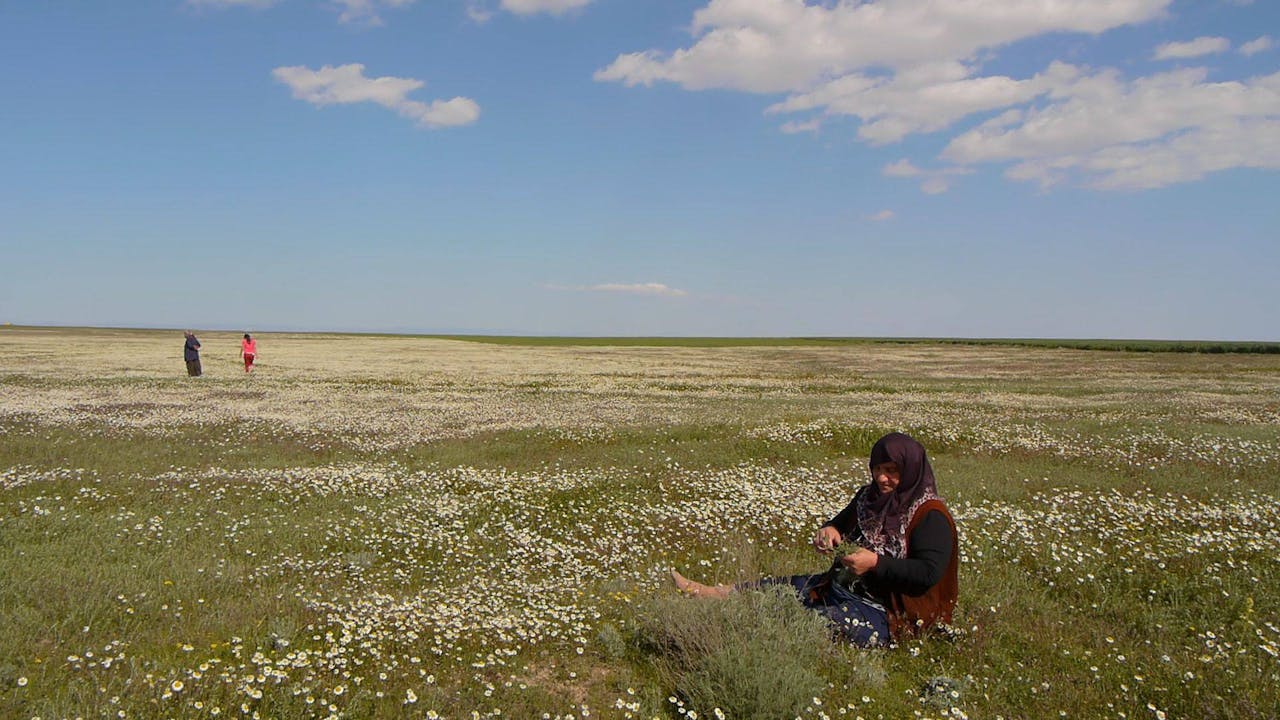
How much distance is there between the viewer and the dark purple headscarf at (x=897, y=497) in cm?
684

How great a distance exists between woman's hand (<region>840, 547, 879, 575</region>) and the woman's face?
0.67m

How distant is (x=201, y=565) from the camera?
31.5 feet

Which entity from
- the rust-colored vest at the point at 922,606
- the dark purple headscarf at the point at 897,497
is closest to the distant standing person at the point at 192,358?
the dark purple headscarf at the point at 897,497

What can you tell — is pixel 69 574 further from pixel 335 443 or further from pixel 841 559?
pixel 335 443

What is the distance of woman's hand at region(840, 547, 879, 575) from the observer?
6609mm

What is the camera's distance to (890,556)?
7.05m

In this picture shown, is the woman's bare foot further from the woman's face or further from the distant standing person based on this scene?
the distant standing person

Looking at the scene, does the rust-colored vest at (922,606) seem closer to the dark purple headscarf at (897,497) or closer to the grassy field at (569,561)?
the grassy field at (569,561)

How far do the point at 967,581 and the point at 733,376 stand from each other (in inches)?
1753

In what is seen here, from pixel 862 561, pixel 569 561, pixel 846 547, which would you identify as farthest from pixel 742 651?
pixel 569 561

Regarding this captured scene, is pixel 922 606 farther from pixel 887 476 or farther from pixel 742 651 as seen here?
pixel 742 651

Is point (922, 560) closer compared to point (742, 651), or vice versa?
point (742, 651)

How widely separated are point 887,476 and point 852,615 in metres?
1.49

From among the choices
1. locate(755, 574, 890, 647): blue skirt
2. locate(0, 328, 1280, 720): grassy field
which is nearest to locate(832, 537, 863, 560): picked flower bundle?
locate(755, 574, 890, 647): blue skirt
